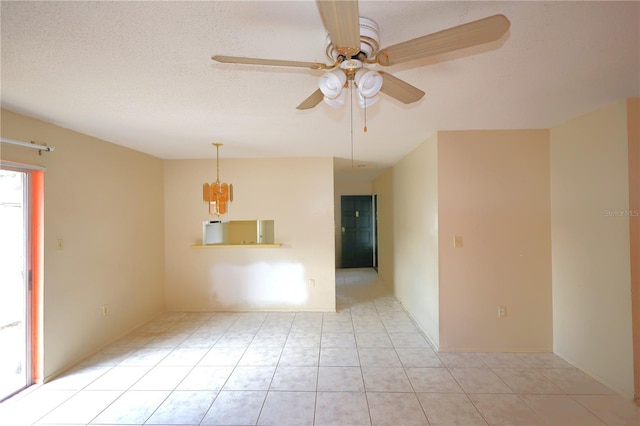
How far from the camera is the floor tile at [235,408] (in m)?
1.92

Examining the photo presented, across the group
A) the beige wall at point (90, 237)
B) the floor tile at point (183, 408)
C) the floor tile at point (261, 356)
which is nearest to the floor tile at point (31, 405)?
the beige wall at point (90, 237)

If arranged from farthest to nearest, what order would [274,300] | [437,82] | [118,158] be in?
[274,300] → [118,158] → [437,82]

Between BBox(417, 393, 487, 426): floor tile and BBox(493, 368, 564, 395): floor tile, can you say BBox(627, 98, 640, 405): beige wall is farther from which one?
BBox(417, 393, 487, 426): floor tile

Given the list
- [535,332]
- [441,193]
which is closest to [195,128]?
[441,193]

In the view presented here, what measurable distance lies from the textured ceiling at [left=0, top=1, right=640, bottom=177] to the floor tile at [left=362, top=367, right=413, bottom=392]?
2.29 m

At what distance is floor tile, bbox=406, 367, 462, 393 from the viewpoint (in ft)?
7.36

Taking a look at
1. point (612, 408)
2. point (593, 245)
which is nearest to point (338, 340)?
point (612, 408)

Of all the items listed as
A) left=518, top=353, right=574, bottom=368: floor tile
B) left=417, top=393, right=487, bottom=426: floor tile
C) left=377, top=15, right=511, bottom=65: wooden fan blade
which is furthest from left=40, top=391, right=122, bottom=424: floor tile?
left=518, top=353, right=574, bottom=368: floor tile

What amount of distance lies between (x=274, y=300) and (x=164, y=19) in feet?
12.0

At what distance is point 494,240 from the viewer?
2.82 m

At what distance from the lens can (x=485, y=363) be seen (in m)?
2.63

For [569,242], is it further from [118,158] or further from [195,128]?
[118,158]

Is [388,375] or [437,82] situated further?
[388,375]

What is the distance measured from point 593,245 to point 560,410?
4.41 ft
